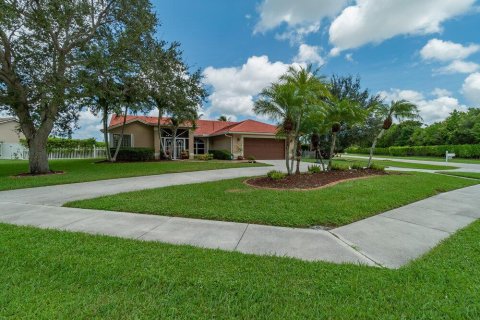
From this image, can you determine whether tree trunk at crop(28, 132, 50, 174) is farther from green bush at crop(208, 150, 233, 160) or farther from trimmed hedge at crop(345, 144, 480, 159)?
trimmed hedge at crop(345, 144, 480, 159)

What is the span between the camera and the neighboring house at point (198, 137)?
22734 mm

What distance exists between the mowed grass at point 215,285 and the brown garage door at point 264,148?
67.4ft

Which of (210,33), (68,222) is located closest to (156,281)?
(68,222)

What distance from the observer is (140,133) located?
75.8 feet

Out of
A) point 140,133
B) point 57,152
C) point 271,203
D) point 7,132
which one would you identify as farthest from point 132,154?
point 7,132

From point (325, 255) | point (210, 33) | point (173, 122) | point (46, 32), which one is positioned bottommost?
point (325, 255)

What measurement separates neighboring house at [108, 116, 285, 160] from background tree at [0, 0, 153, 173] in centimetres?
998

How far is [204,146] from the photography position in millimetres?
27062

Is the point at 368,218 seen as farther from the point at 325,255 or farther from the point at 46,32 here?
the point at 46,32

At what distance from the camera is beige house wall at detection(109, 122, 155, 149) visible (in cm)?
2273

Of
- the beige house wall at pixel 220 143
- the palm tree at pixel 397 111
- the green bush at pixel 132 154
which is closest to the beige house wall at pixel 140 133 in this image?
the green bush at pixel 132 154

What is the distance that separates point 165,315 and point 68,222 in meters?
3.71

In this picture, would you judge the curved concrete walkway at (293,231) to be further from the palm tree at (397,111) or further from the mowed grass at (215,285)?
the palm tree at (397,111)

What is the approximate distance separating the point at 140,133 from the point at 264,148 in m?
12.2
